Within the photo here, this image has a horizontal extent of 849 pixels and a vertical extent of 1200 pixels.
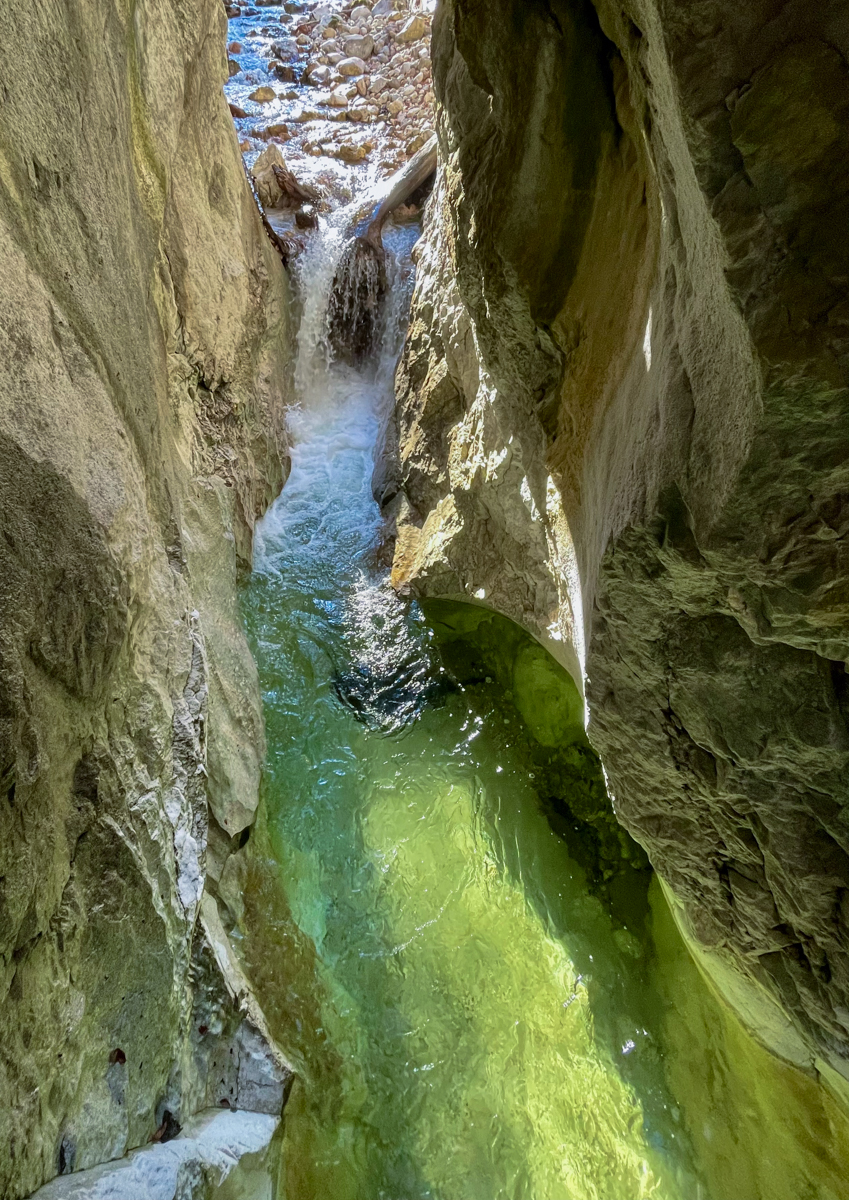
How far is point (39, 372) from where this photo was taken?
5.16 feet

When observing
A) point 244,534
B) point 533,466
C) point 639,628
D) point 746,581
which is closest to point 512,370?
point 533,466

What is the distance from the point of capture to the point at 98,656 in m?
1.78

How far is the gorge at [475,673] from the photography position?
1.25 m

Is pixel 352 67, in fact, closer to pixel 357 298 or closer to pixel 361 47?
pixel 361 47

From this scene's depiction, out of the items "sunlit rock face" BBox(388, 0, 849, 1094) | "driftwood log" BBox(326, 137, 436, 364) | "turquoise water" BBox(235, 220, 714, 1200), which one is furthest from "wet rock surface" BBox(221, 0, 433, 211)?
"sunlit rock face" BBox(388, 0, 849, 1094)

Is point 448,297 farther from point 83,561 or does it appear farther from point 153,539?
point 83,561

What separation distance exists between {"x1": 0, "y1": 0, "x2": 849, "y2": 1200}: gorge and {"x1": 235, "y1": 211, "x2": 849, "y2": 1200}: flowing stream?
18 millimetres

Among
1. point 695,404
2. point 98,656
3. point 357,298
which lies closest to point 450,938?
point 98,656

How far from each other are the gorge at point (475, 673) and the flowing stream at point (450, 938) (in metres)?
0.02

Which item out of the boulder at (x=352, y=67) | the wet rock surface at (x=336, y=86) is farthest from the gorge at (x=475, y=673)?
the boulder at (x=352, y=67)

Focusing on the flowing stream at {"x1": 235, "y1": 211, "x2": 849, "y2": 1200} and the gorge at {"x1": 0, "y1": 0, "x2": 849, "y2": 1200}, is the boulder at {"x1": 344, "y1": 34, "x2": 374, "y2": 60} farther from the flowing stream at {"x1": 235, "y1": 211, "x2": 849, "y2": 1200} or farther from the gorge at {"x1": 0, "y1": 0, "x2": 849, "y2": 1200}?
the flowing stream at {"x1": 235, "y1": 211, "x2": 849, "y2": 1200}

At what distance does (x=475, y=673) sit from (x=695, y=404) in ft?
10.6

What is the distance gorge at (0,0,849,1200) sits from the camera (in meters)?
1.25

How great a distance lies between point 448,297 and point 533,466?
2.02 metres
